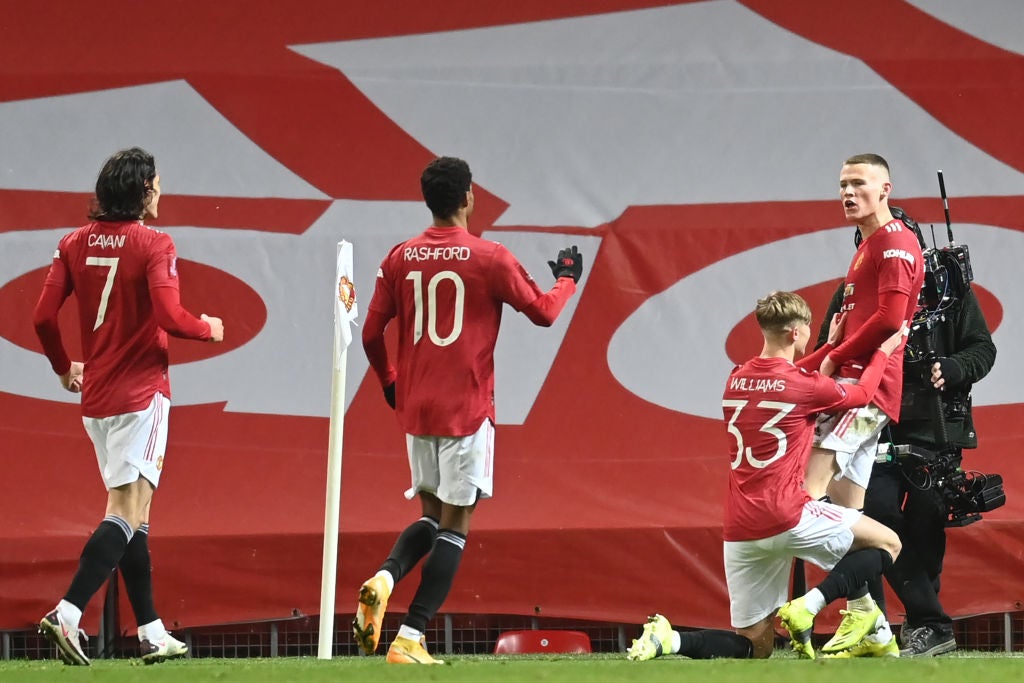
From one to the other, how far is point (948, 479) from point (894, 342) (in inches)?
34.8

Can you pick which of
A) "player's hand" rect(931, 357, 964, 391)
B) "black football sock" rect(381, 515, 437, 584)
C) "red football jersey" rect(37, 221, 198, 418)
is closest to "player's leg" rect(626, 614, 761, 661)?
"black football sock" rect(381, 515, 437, 584)

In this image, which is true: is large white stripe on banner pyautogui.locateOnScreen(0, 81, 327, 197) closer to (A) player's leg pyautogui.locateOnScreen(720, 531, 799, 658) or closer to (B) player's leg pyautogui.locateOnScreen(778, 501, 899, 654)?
(A) player's leg pyautogui.locateOnScreen(720, 531, 799, 658)

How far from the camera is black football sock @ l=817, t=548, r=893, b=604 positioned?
4871mm

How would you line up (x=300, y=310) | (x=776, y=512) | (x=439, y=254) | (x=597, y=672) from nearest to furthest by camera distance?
(x=597, y=672) < (x=776, y=512) < (x=439, y=254) < (x=300, y=310)

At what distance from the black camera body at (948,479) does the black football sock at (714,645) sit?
47.1 inches

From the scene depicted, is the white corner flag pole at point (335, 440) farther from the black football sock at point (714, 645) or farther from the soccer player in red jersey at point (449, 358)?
the black football sock at point (714, 645)

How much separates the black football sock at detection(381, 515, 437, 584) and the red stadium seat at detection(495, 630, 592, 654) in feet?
4.91

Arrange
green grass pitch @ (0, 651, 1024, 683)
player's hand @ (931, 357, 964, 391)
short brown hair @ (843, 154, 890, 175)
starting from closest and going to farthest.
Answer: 1. green grass pitch @ (0, 651, 1024, 683)
2. short brown hair @ (843, 154, 890, 175)
3. player's hand @ (931, 357, 964, 391)

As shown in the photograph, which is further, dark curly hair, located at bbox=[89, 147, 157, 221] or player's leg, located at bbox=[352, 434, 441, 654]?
dark curly hair, located at bbox=[89, 147, 157, 221]

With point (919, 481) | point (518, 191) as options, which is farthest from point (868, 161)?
point (518, 191)

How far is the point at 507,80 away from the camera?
292 inches

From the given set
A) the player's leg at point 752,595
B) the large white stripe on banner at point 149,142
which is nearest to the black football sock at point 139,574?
the player's leg at point 752,595

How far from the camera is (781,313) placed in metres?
4.93

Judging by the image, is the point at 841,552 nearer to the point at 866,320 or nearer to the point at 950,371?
the point at 866,320
